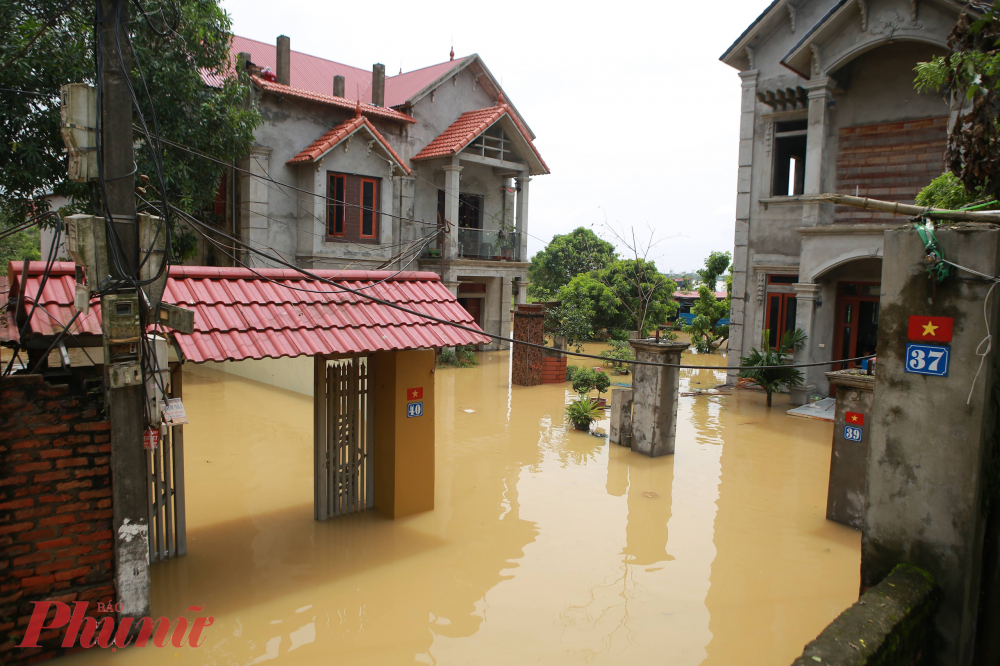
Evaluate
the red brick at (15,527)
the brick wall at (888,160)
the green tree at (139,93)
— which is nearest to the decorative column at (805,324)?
the brick wall at (888,160)

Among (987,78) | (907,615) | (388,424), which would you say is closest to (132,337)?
(388,424)

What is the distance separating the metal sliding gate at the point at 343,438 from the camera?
7969 millimetres

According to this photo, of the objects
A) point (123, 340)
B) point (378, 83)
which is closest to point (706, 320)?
point (378, 83)

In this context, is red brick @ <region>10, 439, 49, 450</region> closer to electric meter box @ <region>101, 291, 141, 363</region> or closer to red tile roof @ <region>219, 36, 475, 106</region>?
electric meter box @ <region>101, 291, 141, 363</region>

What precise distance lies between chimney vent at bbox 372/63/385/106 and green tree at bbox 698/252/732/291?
17267 mm

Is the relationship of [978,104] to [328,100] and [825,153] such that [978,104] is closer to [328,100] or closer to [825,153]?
[825,153]

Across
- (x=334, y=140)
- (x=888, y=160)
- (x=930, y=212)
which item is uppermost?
(x=334, y=140)

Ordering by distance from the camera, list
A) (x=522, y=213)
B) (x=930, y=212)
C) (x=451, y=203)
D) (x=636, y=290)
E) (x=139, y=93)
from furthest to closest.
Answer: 1. (x=636, y=290)
2. (x=522, y=213)
3. (x=451, y=203)
4. (x=139, y=93)
5. (x=930, y=212)

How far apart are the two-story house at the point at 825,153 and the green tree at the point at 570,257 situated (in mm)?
21228

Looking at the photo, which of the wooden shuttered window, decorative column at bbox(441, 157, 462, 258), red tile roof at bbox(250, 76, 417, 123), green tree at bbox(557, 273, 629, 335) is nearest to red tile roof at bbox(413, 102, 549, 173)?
decorative column at bbox(441, 157, 462, 258)

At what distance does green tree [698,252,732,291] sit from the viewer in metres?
30.9

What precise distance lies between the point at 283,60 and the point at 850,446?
730 inches

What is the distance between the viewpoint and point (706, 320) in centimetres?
2672

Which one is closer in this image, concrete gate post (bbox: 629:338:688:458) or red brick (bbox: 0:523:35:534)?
red brick (bbox: 0:523:35:534)
